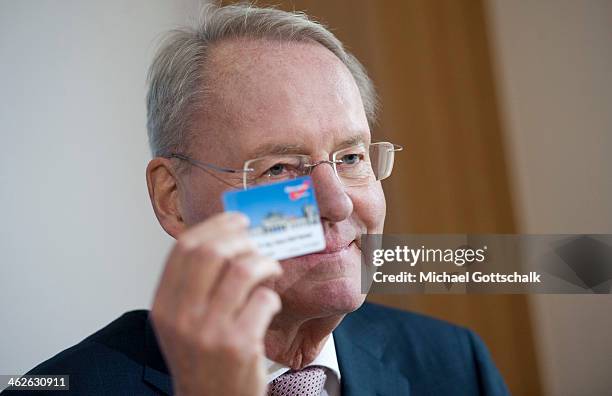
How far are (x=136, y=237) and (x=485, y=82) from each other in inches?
58.4

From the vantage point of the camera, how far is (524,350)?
8.09 feet

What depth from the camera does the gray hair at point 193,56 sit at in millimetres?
1574

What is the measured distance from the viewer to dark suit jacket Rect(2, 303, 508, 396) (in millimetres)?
1542

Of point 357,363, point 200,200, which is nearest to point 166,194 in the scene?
point 200,200

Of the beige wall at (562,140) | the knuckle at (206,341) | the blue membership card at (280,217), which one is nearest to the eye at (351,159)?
the blue membership card at (280,217)

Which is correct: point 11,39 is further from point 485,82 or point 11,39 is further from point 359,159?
point 485,82

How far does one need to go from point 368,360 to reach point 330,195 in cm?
63

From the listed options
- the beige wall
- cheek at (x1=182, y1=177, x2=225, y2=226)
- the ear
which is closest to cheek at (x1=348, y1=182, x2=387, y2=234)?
cheek at (x1=182, y1=177, x2=225, y2=226)

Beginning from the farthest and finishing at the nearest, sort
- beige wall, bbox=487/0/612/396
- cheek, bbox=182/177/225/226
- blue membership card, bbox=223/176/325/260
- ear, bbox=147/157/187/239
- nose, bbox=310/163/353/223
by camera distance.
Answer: beige wall, bbox=487/0/612/396
ear, bbox=147/157/187/239
cheek, bbox=182/177/225/226
nose, bbox=310/163/353/223
blue membership card, bbox=223/176/325/260

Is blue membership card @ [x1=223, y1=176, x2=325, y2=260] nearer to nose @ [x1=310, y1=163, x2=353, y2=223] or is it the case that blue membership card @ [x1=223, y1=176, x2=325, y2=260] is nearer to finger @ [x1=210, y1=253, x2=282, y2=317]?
finger @ [x1=210, y1=253, x2=282, y2=317]

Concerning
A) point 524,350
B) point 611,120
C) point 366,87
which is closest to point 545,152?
point 611,120

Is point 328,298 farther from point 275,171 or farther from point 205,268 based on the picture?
point 205,268

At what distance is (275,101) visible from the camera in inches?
55.9

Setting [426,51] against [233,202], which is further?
[426,51]
